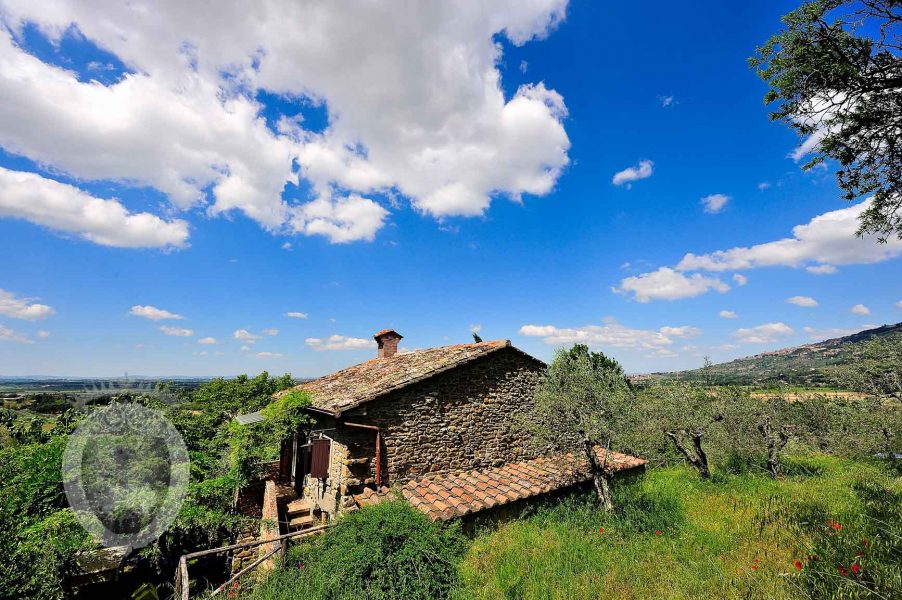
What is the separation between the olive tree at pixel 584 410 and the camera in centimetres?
915

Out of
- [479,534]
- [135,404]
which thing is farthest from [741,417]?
[135,404]

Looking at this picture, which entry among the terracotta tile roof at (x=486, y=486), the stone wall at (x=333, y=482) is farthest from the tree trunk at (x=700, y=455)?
the stone wall at (x=333, y=482)

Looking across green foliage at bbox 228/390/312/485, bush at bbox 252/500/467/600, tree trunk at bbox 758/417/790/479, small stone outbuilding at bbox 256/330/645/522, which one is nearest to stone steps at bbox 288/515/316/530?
small stone outbuilding at bbox 256/330/645/522

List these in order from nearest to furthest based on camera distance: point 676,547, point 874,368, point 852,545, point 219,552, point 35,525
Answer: point 852,545 < point 676,547 < point 35,525 < point 219,552 < point 874,368

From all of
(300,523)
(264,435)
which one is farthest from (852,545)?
(264,435)

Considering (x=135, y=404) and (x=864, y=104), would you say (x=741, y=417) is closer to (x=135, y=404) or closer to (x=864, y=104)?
(x=864, y=104)

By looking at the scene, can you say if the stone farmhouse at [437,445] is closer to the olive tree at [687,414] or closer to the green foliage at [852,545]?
the olive tree at [687,414]

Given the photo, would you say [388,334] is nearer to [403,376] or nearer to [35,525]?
[403,376]

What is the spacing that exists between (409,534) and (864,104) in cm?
955

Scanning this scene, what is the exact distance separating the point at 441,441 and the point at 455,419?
80cm

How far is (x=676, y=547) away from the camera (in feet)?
22.0

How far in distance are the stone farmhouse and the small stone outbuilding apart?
3 centimetres

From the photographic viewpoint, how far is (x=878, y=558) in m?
4.91

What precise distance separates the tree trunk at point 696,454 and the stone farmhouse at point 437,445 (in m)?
1.50
